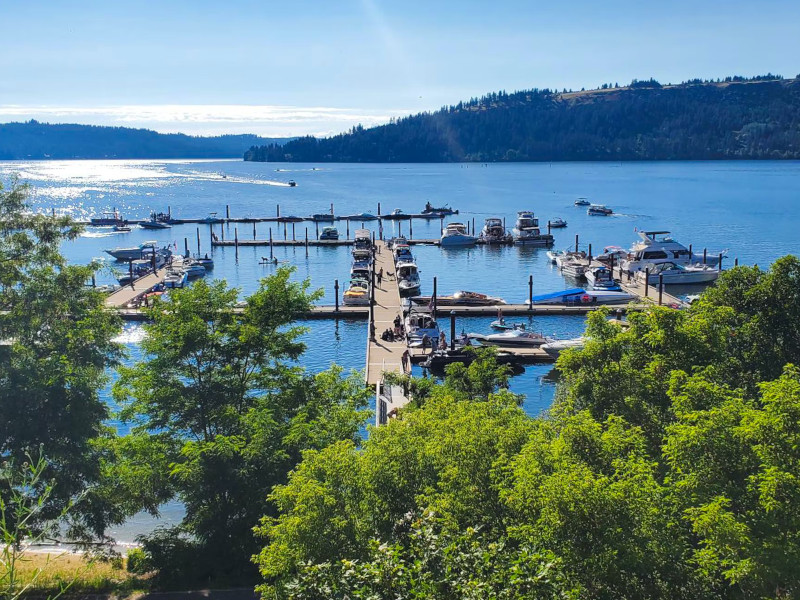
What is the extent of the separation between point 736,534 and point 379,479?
20.9 ft

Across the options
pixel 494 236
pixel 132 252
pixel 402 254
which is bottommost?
pixel 132 252

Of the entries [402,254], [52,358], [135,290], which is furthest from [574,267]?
[52,358]

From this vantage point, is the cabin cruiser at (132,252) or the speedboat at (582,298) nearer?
the speedboat at (582,298)

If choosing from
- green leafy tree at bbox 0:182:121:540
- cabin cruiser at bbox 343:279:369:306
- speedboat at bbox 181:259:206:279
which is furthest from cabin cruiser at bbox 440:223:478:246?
green leafy tree at bbox 0:182:121:540

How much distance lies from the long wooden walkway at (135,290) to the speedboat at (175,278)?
0.98m

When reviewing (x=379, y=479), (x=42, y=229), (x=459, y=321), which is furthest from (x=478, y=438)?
(x=459, y=321)

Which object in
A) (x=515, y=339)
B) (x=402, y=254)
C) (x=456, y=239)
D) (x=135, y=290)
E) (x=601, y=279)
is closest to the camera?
(x=515, y=339)

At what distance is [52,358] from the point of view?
20.2 m

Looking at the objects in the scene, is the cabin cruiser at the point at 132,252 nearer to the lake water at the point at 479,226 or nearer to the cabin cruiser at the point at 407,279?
the lake water at the point at 479,226

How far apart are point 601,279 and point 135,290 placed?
39726mm

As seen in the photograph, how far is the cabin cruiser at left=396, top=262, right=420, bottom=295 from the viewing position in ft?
203

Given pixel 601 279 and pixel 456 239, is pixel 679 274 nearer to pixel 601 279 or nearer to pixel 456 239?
pixel 601 279

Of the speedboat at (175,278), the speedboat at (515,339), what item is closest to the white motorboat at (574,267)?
the speedboat at (515,339)

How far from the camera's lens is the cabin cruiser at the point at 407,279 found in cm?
6188
